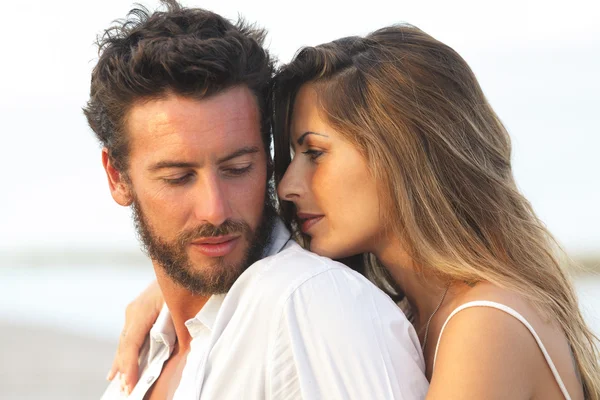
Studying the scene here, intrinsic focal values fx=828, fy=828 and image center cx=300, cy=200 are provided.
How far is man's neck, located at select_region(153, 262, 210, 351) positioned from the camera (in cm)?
282

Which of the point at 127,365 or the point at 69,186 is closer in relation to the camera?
the point at 127,365

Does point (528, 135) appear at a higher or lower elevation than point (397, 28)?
lower

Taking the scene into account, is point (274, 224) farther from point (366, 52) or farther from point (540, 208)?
point (540, 208)

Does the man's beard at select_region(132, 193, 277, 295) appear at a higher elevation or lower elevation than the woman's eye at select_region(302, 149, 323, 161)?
lower

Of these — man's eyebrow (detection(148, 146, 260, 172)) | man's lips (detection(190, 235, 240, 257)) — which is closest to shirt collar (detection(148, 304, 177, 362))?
man's lips (detection(190, 235, 240, 257))

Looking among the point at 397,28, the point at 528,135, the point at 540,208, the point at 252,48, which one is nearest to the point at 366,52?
the point at 397,28

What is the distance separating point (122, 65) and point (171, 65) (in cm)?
22

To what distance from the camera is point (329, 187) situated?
8.84ft

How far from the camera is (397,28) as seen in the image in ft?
9.48

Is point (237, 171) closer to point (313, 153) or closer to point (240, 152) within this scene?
point (240, 152)

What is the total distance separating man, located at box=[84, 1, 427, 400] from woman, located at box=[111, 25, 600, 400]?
6.5 inches

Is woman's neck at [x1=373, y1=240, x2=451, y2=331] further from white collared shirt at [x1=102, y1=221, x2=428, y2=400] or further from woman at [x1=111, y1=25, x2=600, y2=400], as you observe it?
white collared shirt at [x1=102, y1=221, x2=428, y2=400]

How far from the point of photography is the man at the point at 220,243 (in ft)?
6.66

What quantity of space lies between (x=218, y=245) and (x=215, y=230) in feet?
0.23
